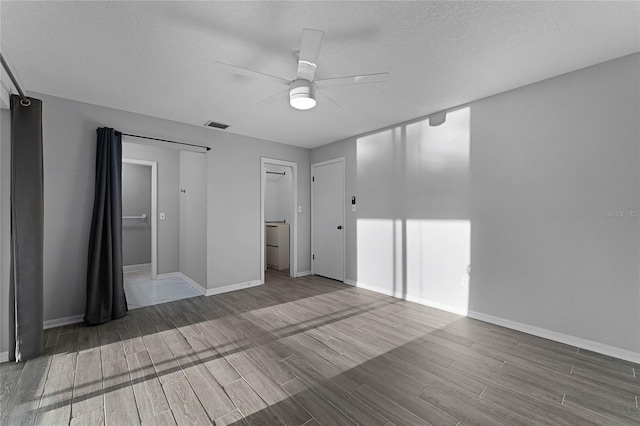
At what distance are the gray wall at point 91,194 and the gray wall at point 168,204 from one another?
1533 millimetres

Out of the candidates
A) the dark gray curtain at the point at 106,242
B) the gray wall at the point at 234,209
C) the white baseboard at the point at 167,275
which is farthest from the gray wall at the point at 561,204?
the white baseboard at the point at 167,275

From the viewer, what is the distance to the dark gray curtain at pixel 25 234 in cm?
228

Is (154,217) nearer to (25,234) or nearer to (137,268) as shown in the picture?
(137,268)

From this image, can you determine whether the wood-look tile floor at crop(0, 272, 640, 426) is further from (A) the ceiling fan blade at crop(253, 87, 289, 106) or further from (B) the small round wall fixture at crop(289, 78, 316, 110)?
(A) the ceiling fan blade at crop(253, 87, 289, 106)

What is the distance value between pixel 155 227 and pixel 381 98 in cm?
443

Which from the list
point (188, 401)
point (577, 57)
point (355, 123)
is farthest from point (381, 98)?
point (188, 401)

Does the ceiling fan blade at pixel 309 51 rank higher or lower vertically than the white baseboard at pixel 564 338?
higher

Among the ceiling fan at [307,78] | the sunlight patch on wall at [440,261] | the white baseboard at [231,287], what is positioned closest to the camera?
the ceiling fan at [307,78]

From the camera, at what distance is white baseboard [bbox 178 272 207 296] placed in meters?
4.14

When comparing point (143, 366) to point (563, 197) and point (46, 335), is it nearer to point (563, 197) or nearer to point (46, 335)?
point (46, 335)

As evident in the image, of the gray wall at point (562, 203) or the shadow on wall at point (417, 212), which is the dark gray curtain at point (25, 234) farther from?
the gray wall at point (562, 203)

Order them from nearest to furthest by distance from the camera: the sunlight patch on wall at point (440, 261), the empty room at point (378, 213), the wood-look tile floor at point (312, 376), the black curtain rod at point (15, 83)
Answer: the wood-look tile floor at point (312, 376), the empty room at point (378, 213), the black curtain rod at point (15, 83), the sunlight patch on wall at point (440, 261)

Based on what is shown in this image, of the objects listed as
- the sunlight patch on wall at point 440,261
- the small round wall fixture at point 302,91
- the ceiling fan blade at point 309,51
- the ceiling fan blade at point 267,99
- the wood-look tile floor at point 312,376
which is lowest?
the wood-look tile floor at point 312,376

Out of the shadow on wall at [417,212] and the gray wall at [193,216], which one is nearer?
the shadow on wall at [417,212]
